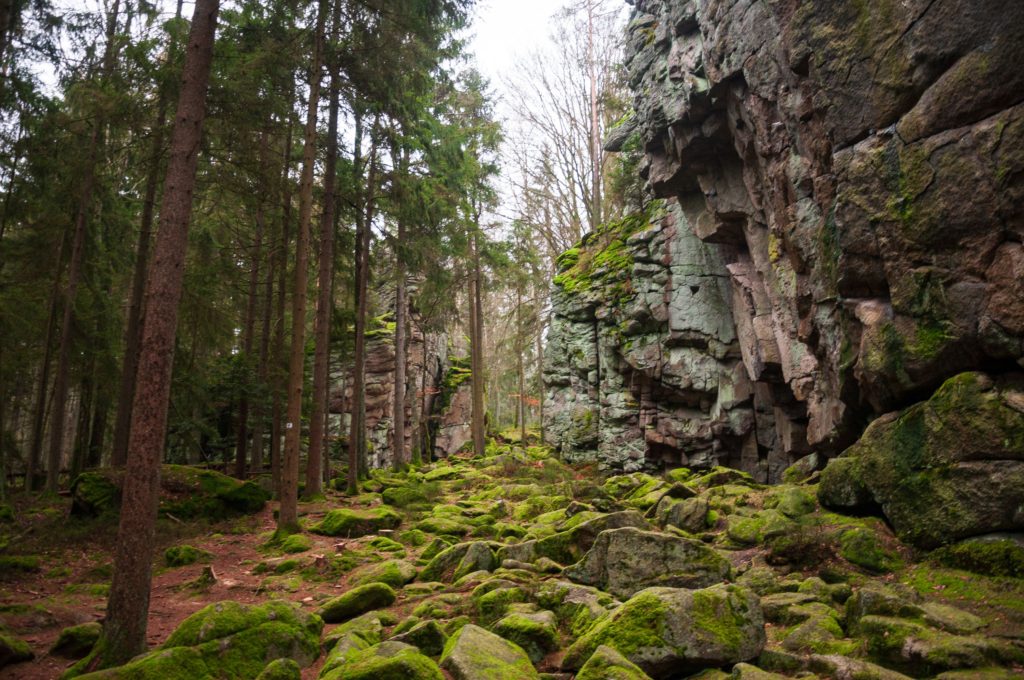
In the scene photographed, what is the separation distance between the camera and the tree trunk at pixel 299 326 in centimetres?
1070

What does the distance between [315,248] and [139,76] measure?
4967mm

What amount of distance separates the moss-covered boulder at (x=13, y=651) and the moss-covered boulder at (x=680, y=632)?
4823mm

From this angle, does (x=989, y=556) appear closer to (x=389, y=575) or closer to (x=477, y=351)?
(x=389, y=575)

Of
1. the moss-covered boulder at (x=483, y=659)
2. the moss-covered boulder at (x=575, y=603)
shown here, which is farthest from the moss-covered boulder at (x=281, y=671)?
the moss-covered boulder at (x=575, y=603)

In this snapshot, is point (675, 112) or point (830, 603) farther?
point (675, 112)

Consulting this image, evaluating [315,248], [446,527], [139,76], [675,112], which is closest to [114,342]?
[315,248]

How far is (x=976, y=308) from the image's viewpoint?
7250mm

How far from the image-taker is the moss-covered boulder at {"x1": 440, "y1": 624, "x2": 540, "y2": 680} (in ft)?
13.9

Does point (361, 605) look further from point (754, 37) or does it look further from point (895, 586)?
point (754, 37)

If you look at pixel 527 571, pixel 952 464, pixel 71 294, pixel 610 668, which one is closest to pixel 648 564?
pixel 527 571

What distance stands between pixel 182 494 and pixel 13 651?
22.9 feet

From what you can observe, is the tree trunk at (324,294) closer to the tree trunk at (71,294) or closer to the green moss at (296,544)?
the green moss at (296,544)

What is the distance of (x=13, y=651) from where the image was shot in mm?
5164

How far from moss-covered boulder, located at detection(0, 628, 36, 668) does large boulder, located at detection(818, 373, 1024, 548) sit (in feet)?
31.1
